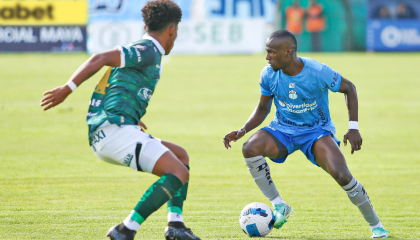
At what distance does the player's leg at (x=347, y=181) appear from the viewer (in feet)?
17.3

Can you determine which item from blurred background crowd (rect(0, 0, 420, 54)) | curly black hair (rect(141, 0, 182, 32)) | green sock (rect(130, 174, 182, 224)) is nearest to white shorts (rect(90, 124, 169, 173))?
green sock (rect(130, 174, 182, 224))

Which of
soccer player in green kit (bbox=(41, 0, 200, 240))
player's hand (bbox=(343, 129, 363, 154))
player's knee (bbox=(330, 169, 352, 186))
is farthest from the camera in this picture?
player's hand (bbox=(343, 129, 363, 154))

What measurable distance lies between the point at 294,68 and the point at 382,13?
30.3 metres

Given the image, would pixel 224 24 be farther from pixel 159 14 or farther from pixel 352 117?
pixel 159 14

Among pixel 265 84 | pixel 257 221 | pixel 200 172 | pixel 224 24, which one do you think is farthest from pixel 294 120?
pixel 224 24

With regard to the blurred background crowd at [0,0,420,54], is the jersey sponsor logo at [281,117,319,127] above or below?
above

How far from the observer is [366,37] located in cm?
3425

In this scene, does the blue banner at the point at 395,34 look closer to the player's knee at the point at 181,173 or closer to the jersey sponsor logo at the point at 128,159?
the player's knee at the point at 181,173

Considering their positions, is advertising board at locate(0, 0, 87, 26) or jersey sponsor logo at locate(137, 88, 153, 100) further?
advertising board at locate(0, 0, 87, 26)

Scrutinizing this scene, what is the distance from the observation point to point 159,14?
4730 mm

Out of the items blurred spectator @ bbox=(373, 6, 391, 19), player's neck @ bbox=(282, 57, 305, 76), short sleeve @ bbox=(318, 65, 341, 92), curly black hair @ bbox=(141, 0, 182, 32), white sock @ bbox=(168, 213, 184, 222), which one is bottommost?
blurred spectator @ bbox=(373, 6, 391, 19)

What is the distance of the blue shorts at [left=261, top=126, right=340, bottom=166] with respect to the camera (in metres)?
5.65

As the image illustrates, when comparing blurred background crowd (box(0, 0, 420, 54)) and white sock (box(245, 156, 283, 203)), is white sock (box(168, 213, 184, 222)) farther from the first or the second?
blurred background crowd (box(0, 0, 420, 54))

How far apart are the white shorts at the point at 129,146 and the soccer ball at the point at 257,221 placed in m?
1.27
